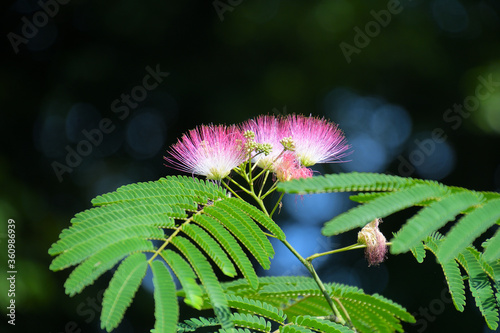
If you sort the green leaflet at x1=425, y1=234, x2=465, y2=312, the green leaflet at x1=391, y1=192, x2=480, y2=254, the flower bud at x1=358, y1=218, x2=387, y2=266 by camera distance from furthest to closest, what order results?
the flower bud at x1=358, y1=218, x2=387, y2=266 → the green leaflet at x1=425, y1=234, x2=465, y2=312 → the green leaflet at x1=391, y1=192, x2=480, y2=254

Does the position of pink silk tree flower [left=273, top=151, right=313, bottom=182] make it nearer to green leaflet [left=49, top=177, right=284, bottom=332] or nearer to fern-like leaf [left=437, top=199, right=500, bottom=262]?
green leaflet [left=49, top=177, right=284, bottom=332]

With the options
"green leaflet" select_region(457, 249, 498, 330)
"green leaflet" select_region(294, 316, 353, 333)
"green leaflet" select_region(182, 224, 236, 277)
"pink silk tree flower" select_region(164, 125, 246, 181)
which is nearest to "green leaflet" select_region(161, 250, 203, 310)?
"green leaflet" select_region(182, 224, 236, 277)

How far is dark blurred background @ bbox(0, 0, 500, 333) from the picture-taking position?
6035 mm

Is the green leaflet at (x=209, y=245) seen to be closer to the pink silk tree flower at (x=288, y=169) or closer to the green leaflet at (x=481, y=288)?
the pink silk tree flower at (x=288, y=169)

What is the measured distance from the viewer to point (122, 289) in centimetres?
114

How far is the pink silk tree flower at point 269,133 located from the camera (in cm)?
180

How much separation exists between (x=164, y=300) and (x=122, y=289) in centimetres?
9

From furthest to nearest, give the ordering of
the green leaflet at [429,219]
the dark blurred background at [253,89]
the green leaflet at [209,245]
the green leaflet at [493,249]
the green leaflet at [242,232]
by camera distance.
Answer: the dark blurred background at [253,89], the green leaflet at [242,232], the green leaflet at [209,245], the green leaflet at [493,249], the green leaflet at [429,219]

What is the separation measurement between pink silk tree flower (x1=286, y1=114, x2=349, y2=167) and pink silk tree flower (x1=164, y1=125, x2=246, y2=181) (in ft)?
0.60

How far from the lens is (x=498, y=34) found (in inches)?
273

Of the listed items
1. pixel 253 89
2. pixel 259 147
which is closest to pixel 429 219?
pixel 259 147

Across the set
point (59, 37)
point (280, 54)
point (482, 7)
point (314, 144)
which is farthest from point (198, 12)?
point (314, 144)

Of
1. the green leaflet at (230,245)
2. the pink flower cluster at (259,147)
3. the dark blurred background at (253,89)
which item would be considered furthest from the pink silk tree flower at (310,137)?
the dark blurred background at (253,89)

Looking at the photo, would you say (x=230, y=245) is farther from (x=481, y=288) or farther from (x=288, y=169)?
(x=481, y=288)
